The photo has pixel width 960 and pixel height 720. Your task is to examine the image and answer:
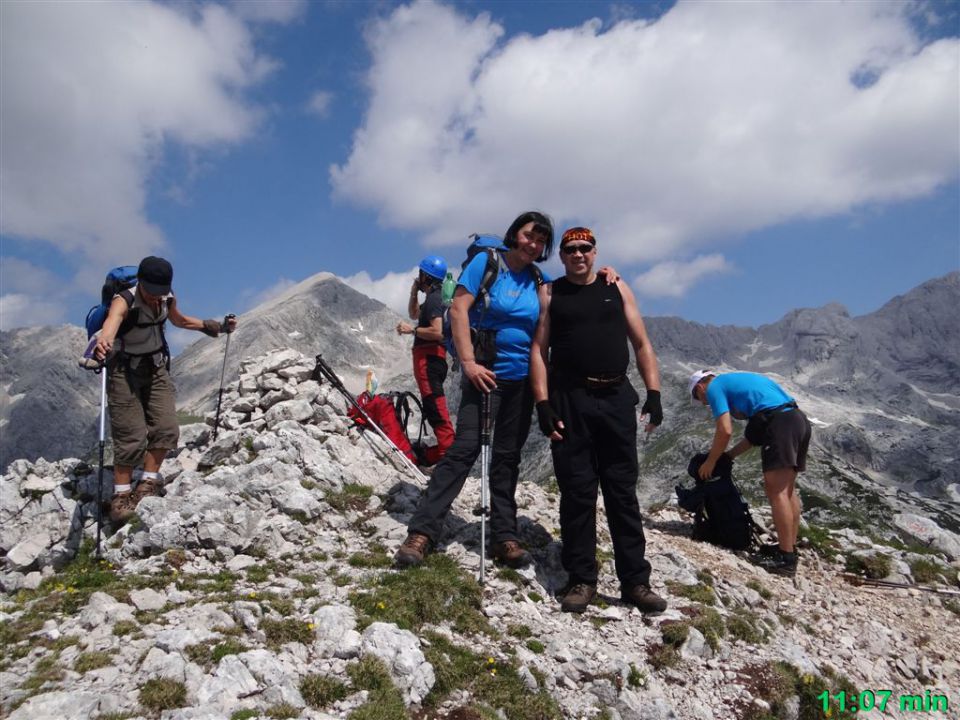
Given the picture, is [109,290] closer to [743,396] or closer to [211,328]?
[211,328]

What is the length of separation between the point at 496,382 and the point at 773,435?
5.57 meters

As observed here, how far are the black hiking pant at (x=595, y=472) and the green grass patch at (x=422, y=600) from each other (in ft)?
5.24

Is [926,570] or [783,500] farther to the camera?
[926,570]

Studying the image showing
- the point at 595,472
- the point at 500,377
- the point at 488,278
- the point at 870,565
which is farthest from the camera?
the point at 870,565

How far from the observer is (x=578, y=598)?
8367 mm

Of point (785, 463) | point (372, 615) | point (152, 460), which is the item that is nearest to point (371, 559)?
point (372, 615)

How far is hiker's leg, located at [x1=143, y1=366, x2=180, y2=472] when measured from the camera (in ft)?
36.9

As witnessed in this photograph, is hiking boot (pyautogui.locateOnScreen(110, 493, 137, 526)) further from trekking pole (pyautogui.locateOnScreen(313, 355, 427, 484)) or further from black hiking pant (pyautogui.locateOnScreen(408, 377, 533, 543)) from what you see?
black hiking pant (pyautogui.locateOnScreen(408, 377, 533, 543))

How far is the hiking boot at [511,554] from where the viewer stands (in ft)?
29.8

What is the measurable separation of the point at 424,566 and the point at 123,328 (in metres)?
6.87

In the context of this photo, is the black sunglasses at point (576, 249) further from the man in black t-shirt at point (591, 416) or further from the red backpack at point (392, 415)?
the red backpack at point (392, 415)

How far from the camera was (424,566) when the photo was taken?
869 cm

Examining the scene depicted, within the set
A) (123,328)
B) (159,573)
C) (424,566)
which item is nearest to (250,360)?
(123,328)

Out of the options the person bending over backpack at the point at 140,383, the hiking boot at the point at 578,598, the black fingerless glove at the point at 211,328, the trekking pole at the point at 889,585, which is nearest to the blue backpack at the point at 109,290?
the person bending over backpack at the point at 140,383
